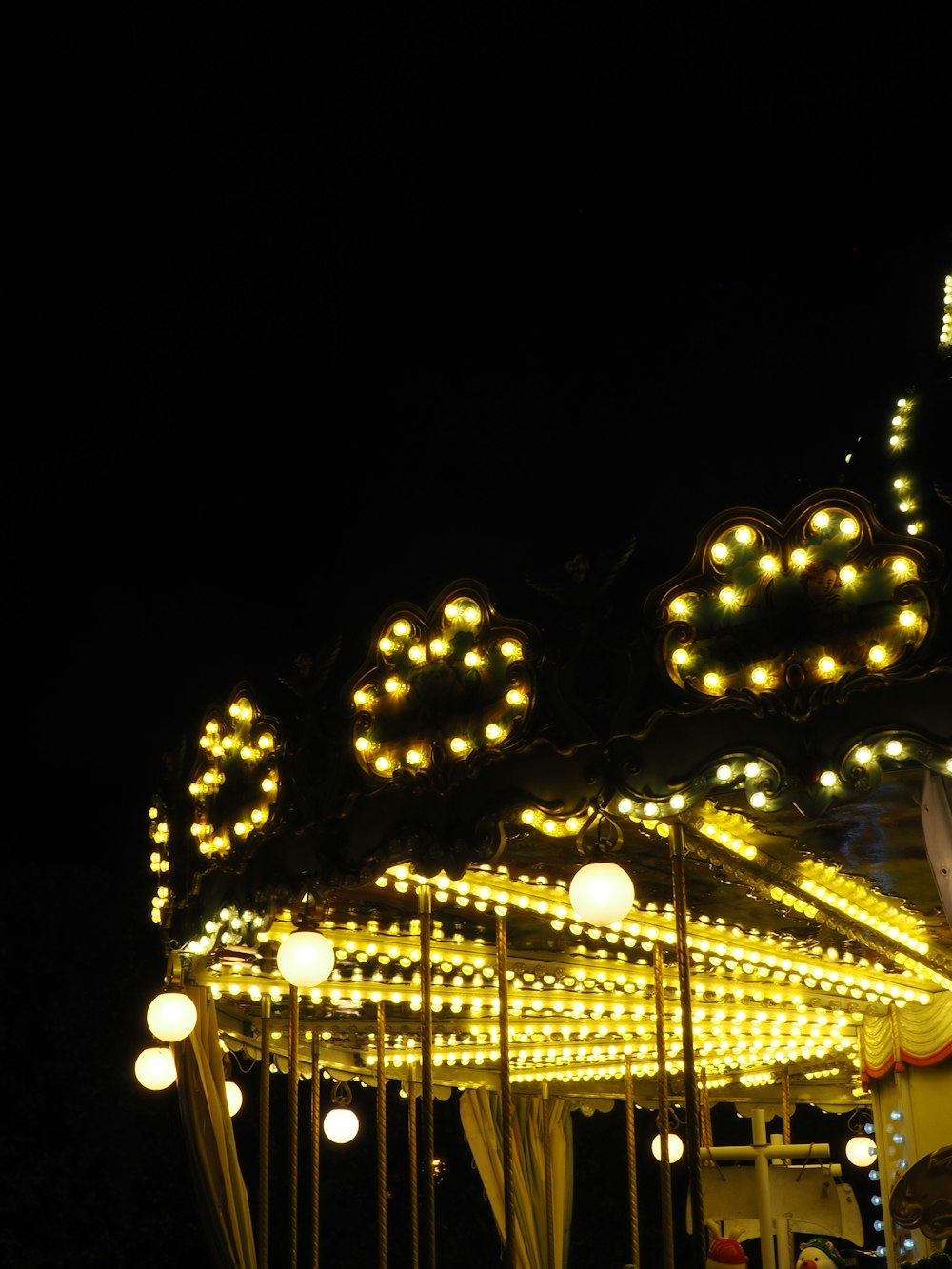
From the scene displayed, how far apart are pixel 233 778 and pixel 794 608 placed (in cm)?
294

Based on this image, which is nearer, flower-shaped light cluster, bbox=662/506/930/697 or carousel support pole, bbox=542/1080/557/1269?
flower-shaped light cluster, bbox=662/506/930/697

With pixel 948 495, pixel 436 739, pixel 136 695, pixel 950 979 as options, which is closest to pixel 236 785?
pixel 436 739

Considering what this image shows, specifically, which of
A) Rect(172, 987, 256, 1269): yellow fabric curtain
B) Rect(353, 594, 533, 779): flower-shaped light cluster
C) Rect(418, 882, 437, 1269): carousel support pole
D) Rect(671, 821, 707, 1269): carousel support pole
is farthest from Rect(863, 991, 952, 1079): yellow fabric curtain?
Rect(353, 594, 533, 779): flower-shaped light cluster

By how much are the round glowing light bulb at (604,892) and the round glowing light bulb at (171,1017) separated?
2.85m

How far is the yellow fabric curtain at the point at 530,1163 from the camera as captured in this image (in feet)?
40.0

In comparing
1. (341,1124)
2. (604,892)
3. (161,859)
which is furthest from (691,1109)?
(341,1124)

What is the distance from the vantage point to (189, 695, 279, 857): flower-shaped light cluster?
5910 mm

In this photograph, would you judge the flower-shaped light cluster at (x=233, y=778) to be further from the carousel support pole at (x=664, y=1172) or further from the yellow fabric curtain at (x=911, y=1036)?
the yellow fabric curtain at (x=911, y=1036)

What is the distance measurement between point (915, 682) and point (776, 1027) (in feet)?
23.0

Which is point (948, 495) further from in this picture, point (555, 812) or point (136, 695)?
→ point (136, 695)

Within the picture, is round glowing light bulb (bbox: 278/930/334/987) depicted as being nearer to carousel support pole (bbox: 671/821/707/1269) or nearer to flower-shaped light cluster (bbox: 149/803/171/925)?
flower-shaped light cluster (bbox: 149/803/171/925)

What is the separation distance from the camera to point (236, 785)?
20.4ft

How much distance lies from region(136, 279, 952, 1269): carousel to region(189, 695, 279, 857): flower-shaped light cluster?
2 centimetres

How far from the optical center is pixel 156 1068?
24.3 ft
